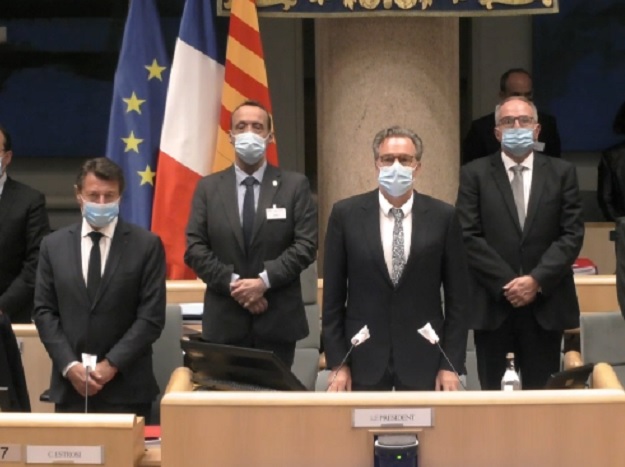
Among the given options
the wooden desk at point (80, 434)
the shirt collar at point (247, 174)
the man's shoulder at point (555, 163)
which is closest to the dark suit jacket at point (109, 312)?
the shirt collar at point (247, 174)

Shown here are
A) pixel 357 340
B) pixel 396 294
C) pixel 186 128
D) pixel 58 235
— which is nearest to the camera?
pixel 357 340

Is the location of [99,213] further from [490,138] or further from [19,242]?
[490,138]

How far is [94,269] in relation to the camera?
4.96 m

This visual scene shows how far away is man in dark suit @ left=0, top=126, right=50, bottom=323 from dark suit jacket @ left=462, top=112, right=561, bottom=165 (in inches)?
99.2

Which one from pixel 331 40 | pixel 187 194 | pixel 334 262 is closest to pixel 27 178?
pixel 187 194

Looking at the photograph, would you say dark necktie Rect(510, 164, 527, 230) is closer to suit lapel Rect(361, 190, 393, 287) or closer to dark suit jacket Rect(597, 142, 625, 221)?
suit lapel Rect(361, 190, 393, 287)

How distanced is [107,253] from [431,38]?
2464 mm

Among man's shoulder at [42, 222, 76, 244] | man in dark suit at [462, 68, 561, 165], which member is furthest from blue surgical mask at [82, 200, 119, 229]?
man in dark suit at [462, 68, 561, 165]

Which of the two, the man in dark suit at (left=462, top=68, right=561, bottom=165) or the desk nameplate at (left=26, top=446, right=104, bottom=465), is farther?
the man in dark suit at (left=462, top=68, right=561, bottom=165)

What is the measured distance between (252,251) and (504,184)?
104 centimetres

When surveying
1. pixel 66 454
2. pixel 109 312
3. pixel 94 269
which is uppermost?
pixel 94 269

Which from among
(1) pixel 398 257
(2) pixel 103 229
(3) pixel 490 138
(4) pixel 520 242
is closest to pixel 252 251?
(2) pixel 103 229

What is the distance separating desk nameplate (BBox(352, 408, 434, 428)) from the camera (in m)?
3.61

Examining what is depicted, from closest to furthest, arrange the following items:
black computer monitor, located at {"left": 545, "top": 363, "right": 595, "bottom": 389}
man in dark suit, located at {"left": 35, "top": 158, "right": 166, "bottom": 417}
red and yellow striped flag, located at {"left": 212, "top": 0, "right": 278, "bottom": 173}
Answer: black computer monitor, located at {"left": 545, "top": 363, "right": 595, "bottom": 389} → man in dark suit, located at {"left": 35, "top": 158, "right": 166, "bottom": 417} → red and yellow striped flag, located at {"left": 212, "top": 0, "right": 278, "bottom": 173}
